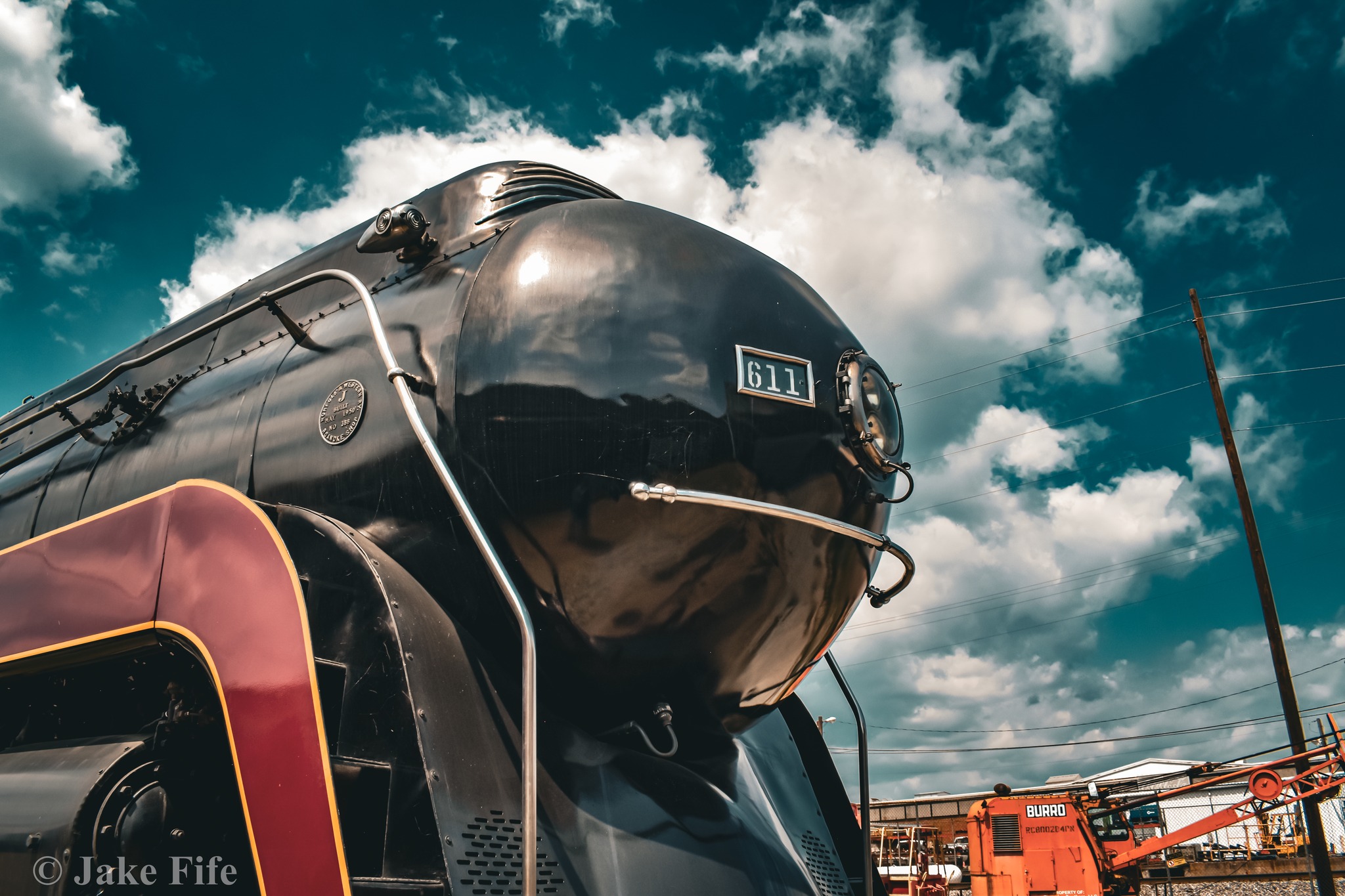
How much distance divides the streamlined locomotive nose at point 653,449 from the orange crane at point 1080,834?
38.5 ft

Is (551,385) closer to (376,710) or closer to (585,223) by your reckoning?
(585,223)

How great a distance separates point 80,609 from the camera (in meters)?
3.29

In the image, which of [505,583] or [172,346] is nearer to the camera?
[505,583]

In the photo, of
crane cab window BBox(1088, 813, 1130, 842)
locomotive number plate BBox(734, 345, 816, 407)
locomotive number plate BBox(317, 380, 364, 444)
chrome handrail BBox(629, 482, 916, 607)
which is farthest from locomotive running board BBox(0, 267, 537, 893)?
crane cab window BBox(1088, 813, 1130, 842)

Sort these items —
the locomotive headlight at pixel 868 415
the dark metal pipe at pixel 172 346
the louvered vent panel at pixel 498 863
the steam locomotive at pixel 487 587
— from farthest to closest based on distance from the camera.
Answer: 1. the dark metal pipe at pixel 172 346
2. the locomotive headlight at pixel 868 415
3. the steam locomotive at pixel 487 587
4. the louvered vent panel at pixel 498 863

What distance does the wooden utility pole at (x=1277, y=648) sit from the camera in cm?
1218

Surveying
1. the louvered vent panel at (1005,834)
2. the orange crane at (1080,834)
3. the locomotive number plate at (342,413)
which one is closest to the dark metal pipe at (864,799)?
the locomotive number plate at (342,413)

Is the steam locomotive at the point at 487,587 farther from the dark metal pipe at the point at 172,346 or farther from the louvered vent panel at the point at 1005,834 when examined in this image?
the louvered vent panel at the point at 1005,834

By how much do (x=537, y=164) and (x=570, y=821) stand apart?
93.3 inches

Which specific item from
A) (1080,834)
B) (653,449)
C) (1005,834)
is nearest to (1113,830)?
(1080,834)

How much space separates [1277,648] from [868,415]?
13.4 m

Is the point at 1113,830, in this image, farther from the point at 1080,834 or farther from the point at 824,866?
the point at 824,866

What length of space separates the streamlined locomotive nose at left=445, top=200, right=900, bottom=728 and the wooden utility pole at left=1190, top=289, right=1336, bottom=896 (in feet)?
42.2

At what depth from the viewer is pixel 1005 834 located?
14047 mm
